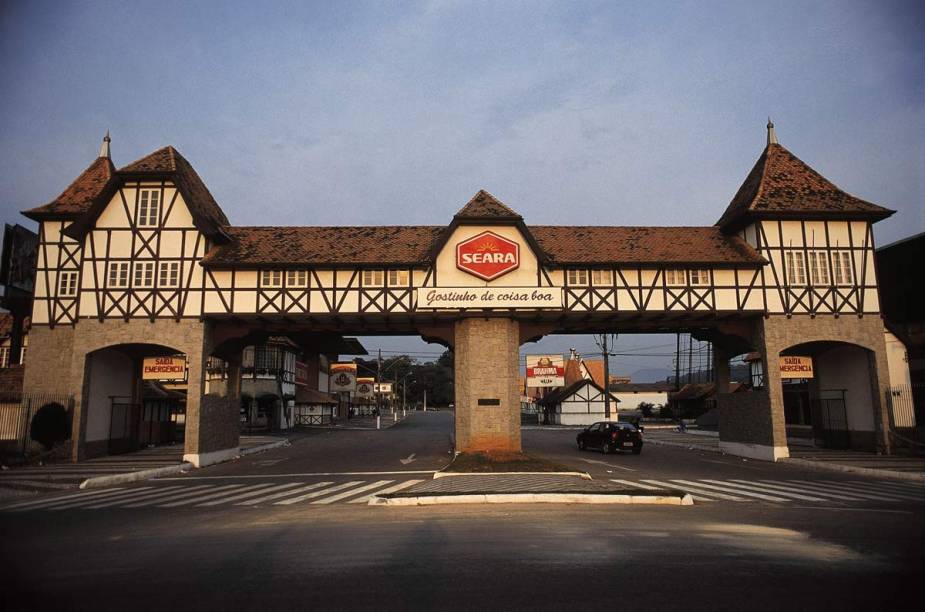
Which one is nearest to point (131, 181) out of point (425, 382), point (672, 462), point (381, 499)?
point (381, 499)

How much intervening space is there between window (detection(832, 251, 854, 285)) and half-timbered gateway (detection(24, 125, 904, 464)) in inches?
2.3

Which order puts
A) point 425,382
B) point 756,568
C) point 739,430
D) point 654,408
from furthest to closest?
point 425,382 < point 654,408 < point 739,430 < point 756,568

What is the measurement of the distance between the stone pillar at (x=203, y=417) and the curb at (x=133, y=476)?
81 cm

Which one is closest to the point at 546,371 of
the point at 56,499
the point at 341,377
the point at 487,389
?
the point at 341,377

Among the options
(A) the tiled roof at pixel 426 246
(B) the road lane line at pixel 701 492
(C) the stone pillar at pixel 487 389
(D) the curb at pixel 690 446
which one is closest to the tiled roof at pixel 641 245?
(A) the tiled roof at pixel 426 246

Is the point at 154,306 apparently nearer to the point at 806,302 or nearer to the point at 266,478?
the point at 266,478

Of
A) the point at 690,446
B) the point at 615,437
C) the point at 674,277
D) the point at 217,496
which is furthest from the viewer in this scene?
the point at 690,446

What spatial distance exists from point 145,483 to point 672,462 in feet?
66.3

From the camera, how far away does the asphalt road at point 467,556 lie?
21.6 feet

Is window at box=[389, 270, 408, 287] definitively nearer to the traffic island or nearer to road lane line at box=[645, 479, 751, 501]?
the traffic island

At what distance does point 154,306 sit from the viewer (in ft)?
83.8

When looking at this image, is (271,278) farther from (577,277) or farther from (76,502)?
(577,277)

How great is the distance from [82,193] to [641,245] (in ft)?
90.9

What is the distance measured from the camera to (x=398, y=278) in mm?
25875
